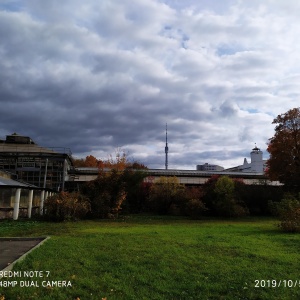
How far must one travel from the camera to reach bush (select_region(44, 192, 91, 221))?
21047mm

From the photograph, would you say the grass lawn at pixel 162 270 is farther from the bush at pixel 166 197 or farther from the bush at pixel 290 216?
the bush at pixel 166 197

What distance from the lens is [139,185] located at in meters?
34.8

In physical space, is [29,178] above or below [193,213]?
above

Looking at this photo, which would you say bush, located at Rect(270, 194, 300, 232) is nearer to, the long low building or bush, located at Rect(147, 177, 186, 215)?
bush, located at Rect(147, 177, 186, 215)

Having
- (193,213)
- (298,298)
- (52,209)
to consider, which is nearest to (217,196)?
(193,213)

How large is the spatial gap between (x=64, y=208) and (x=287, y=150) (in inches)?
823

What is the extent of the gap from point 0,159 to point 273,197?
31.5 m

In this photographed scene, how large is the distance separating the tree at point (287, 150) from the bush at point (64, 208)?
1883cm

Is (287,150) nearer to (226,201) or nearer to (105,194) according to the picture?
(226,201)

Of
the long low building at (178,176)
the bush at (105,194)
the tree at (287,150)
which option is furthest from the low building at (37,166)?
the tree at (287,150)

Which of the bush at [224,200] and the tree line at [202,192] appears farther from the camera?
the bush at [224,200]

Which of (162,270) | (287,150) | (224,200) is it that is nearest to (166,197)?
(224,200)

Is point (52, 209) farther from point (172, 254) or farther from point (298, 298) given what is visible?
point (298, 298)

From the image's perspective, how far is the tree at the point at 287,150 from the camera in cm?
3084
